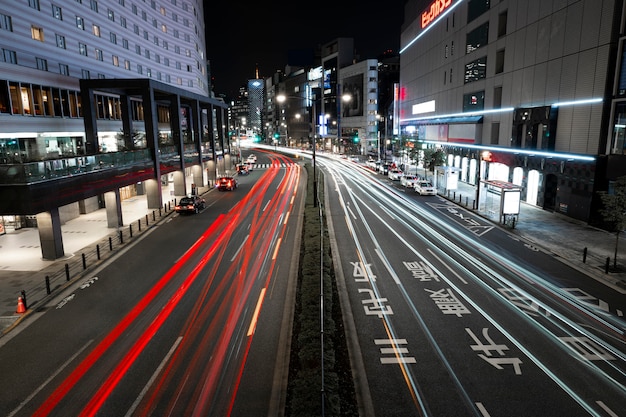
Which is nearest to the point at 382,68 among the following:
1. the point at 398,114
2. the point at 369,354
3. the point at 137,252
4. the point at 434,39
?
the point at 398,114

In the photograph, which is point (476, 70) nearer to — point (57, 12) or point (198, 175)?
point (198, 175)

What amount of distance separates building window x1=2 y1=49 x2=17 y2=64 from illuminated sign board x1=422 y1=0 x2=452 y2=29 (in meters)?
51.8

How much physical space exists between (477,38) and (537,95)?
1619 centimetres

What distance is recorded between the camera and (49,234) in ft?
68.1

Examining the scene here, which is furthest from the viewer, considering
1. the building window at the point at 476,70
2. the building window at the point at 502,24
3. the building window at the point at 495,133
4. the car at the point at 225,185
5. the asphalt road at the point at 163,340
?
the car at the point at 225,185

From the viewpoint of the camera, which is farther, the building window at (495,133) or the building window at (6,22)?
the building window at (495,133)

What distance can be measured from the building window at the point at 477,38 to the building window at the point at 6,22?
45.1m

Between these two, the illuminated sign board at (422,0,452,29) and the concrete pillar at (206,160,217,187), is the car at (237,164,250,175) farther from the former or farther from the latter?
the illuminated sign board at (422,0,452,29)

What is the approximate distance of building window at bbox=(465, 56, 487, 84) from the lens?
44.6 m

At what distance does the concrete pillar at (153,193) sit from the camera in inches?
1356

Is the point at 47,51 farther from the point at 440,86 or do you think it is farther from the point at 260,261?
the point at 440,86

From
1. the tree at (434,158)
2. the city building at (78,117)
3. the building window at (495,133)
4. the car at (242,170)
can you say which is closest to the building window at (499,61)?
the building window at (495,133)

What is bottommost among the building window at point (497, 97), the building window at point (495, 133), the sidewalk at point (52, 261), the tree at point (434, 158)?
the sidewalk at point (52, 261)

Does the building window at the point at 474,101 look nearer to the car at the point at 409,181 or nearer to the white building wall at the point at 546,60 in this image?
the white building wall at the point at 546,60
